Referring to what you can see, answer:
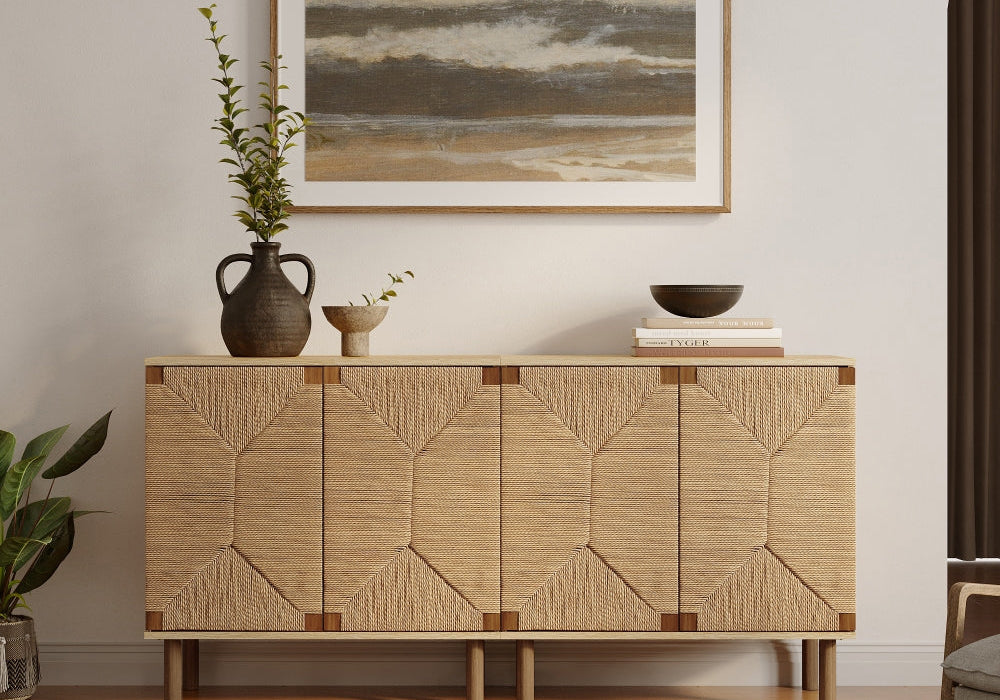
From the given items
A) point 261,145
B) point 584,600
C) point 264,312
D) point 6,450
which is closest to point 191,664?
point 6,450

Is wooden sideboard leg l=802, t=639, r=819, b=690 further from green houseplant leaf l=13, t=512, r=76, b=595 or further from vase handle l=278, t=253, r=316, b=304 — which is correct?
green houseplant leaf l=13, t=512, r=76, b=595

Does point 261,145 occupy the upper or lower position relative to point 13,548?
upper

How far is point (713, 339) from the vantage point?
241 cm

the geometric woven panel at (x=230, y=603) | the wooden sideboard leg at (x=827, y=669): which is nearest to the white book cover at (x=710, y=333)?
the wooden sideboard leg at (x=827, y=669)

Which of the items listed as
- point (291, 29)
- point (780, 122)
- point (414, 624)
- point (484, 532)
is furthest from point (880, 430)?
point (291, 29)

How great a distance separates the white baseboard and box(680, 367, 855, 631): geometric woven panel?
0.53 meters

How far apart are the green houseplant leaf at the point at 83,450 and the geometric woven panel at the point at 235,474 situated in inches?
11.3

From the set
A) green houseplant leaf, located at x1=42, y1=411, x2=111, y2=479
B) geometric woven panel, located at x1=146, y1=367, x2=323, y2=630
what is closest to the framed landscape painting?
geometric woven panel, located at x1=146, y1=367, x2=323, y2=630

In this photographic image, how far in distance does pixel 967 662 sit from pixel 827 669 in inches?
23.0

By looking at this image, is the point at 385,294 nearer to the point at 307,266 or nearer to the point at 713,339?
the point at 307,266

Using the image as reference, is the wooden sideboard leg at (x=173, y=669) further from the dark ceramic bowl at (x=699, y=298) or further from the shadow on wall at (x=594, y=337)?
the dark ceramic bowl at (x=699, y=298)

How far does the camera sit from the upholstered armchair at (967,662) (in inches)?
71.2

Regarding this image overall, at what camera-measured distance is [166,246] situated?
270 cm

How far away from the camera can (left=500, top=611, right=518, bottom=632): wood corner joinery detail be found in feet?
7.60
